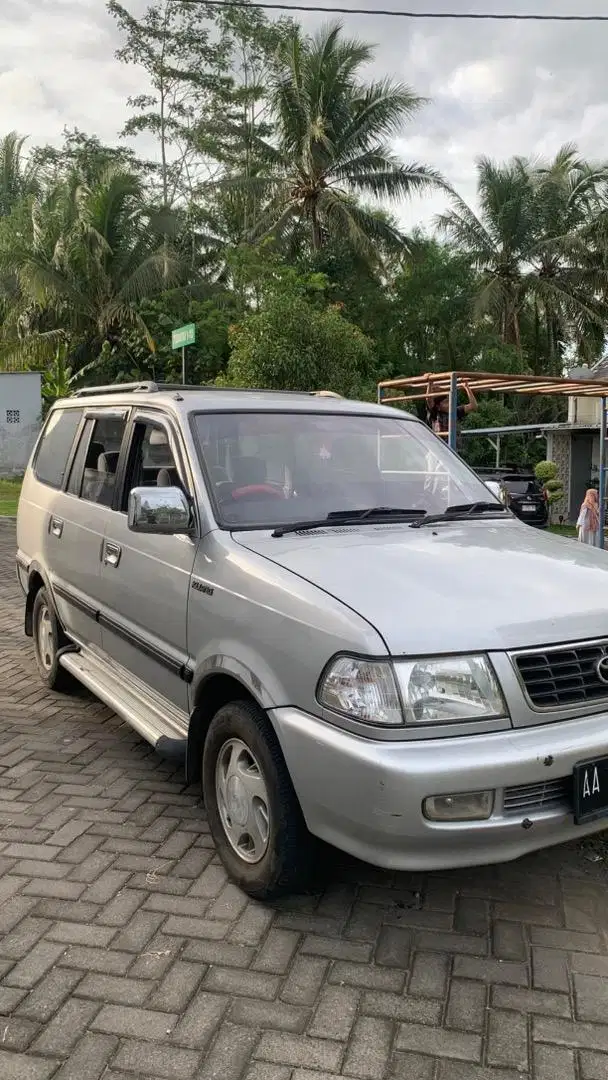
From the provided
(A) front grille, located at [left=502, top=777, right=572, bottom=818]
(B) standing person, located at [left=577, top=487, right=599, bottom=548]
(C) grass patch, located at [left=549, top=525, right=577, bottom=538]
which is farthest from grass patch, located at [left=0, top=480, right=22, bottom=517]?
(A) front grille, located at [left=502, top=777, right=572, bottom=818]

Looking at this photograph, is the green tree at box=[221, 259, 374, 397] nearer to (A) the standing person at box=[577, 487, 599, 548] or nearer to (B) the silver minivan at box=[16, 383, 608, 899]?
(A) the standing person at box=[577, 487, 599, 548]

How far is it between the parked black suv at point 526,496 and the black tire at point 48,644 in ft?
52.7

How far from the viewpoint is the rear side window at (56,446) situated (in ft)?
17.5

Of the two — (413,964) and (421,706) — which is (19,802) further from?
(421,706)

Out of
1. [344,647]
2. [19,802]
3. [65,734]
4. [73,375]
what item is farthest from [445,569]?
[73,375]

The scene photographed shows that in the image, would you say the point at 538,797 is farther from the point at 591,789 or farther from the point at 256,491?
the point at 256,491

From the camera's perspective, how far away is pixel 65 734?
4844mm

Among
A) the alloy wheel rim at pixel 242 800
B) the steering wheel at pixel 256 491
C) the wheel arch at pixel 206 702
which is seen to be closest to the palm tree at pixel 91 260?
the steering wheel at pixel 256 491

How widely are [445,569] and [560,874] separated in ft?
4.45

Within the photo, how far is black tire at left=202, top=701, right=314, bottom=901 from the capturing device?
282 cm

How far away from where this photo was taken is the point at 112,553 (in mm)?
4262

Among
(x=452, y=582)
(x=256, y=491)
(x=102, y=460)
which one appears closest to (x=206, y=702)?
(x=256, y=491)

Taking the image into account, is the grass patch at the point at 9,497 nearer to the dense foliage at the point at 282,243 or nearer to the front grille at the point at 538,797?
the dense foliage at the point at 282,243

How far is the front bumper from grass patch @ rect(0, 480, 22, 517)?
16.0 m
